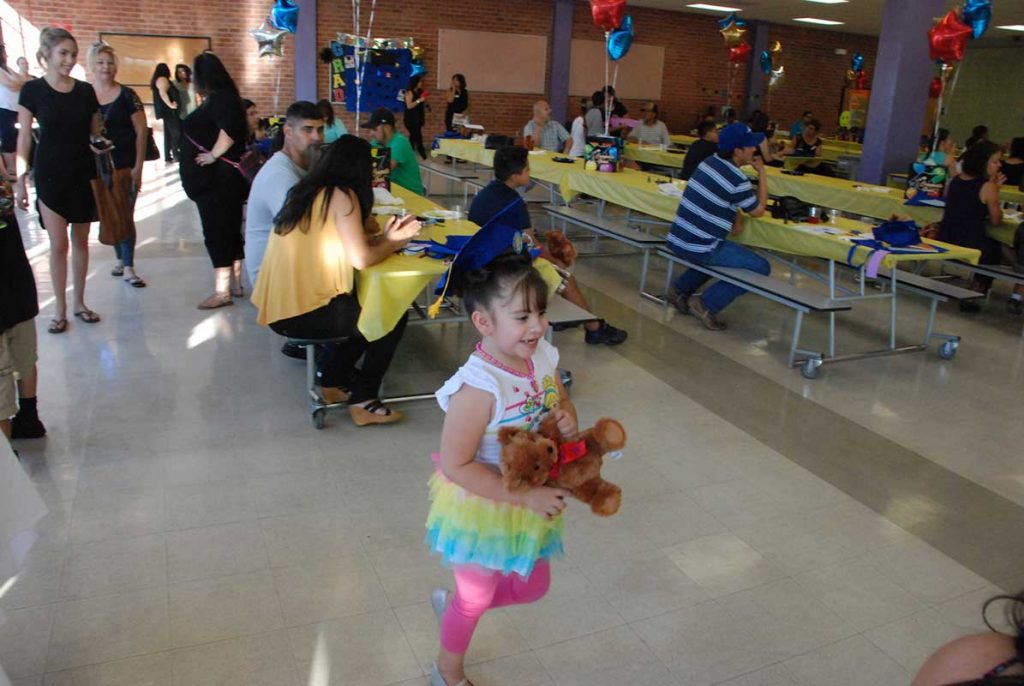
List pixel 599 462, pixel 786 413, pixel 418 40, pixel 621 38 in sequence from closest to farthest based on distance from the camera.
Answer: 1. pixel 599 462
2. pixel 786 413
3. pixel 621 38
4. pixel 418 40

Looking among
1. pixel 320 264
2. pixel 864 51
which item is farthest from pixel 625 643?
pixel 864 51

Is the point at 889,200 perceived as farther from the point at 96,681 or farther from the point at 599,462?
the point at 96,681

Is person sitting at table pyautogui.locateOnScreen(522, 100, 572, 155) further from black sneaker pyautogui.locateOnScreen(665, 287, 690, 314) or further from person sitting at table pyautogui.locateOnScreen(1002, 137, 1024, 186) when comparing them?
person sitting at table pyautogui.locateOnScreen(1002, 137, 1024, 186)

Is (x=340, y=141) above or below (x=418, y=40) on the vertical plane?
below

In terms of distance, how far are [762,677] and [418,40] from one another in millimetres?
12609

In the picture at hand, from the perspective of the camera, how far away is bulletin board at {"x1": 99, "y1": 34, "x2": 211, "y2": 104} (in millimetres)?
11430

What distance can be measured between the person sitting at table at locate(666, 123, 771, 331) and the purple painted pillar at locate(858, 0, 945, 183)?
3294 millimetres

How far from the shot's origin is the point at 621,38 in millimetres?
9000

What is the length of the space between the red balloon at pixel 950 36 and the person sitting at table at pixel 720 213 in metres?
3.37

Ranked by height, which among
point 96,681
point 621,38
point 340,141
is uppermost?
point 621,38

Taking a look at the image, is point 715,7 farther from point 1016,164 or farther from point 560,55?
point 1016,164

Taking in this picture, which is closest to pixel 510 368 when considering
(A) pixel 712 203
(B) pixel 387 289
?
(B) pixel 387 289

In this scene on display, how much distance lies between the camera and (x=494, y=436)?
1.60 metres

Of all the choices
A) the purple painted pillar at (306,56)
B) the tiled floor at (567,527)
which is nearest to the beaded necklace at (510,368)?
the tiled floor at (567,527)
